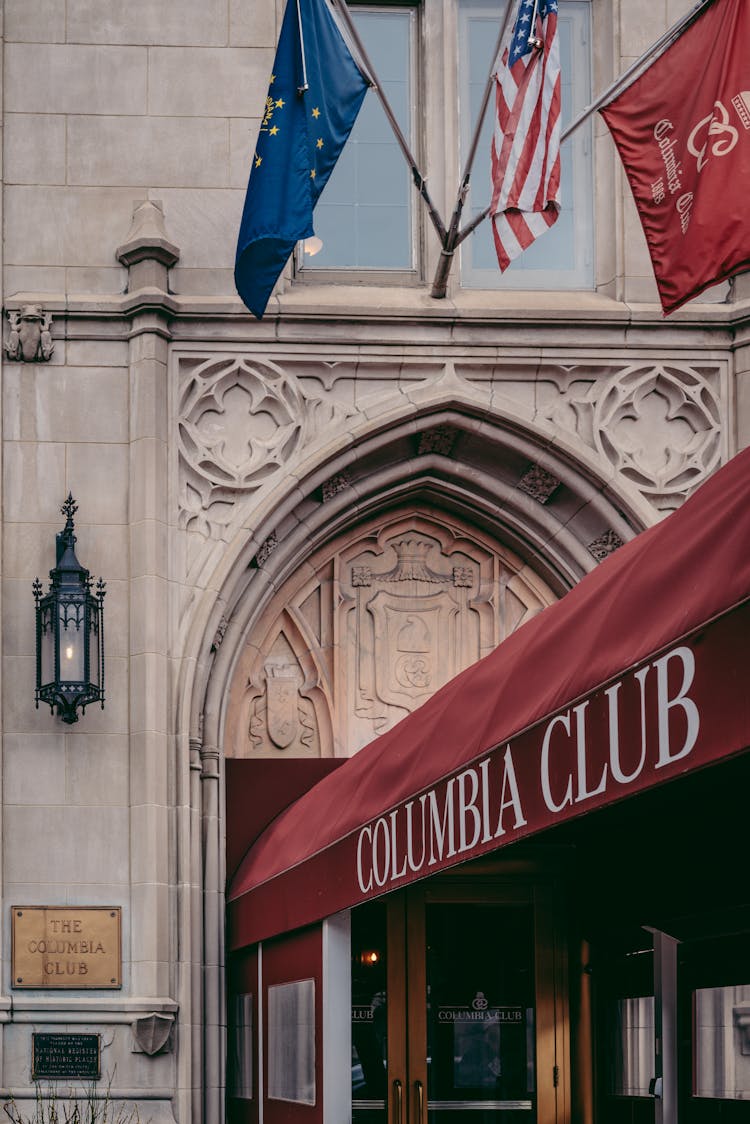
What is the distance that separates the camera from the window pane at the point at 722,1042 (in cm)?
572

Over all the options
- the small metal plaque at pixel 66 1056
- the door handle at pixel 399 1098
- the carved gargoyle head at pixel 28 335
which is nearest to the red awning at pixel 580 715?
the door handle at pixel 399 1098

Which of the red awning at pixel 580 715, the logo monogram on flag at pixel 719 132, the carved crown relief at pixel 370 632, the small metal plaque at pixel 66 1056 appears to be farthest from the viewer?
the carved crown relief at pixel 370 632

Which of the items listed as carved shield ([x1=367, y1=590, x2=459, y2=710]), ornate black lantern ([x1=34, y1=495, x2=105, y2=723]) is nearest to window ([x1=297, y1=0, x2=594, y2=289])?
carved shield ([x1=367, y1=590, x2=459, y2=710])

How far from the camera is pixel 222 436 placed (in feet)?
38.3

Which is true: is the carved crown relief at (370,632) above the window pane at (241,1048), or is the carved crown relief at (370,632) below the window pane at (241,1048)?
above

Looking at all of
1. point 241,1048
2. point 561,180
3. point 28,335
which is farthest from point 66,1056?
point 561,180

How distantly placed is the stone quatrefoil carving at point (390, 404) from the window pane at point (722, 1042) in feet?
20.0

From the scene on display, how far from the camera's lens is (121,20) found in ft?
38.9

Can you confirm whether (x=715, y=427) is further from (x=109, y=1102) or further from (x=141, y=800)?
(x=109, y=1102)

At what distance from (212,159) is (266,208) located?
8.39 feet

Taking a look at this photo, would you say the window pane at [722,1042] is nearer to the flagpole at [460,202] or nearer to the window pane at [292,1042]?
the window pane at [292,1042]

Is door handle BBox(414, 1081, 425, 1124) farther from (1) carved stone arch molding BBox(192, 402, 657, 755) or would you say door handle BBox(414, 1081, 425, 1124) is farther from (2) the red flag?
(2) the red flag

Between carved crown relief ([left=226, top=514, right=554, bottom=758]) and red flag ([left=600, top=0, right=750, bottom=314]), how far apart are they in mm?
4668

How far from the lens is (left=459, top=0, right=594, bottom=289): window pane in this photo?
1216 cm
